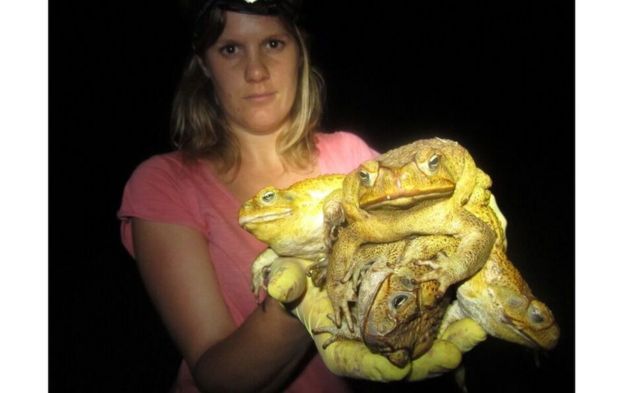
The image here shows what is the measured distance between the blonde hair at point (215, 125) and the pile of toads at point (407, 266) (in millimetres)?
362

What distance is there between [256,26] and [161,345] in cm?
77

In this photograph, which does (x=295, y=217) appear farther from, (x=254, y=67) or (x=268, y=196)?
(x=254, y=67)

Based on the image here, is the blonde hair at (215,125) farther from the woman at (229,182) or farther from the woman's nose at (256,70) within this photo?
the woman's nose at (256,70)

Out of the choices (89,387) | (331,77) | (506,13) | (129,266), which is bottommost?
(89,387)

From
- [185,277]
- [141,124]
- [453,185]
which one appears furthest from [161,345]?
[453,185]

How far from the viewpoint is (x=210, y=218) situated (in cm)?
98

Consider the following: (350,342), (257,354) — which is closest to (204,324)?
(257,354)

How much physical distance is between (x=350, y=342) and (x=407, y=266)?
0.41ft

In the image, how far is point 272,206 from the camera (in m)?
0.67

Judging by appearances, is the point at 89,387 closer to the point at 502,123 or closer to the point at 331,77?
the point at 331,77

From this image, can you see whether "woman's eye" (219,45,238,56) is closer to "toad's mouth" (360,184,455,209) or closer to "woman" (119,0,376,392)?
"woman" (119,0,376,392)

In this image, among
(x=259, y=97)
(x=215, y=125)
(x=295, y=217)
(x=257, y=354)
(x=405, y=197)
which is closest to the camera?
(x=405, y=197)

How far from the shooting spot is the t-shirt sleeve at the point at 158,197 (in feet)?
3.13

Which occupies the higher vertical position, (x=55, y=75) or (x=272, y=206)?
(x=55, y=75)
